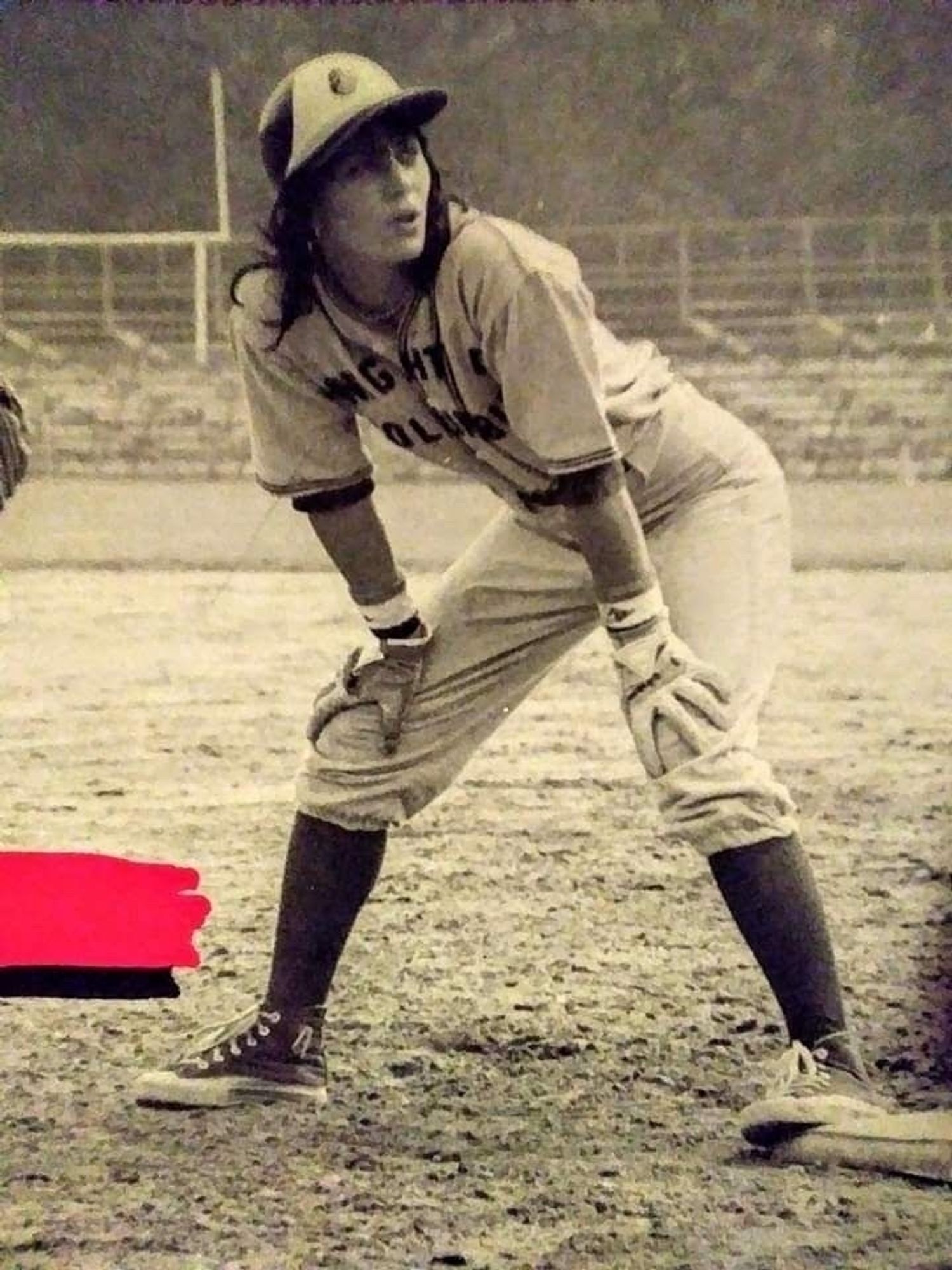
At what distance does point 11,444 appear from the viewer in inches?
53.7

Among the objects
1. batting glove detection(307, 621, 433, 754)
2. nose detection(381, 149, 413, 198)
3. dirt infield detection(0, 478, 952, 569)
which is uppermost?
nose detection(381, 149, 413, 198)

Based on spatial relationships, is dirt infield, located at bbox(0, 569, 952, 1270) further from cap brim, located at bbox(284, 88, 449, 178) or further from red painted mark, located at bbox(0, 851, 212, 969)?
cap brim, located at bbox(284, 88, 449, 178)

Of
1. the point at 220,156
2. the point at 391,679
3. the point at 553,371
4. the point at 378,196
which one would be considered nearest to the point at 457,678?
the point at 391,679

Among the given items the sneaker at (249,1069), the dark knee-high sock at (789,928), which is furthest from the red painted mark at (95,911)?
the dark knee-high sock at (789,928)

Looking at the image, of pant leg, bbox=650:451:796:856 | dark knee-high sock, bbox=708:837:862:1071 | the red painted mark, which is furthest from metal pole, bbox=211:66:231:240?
dark knee-high sock, bbox=708:837:862:1071

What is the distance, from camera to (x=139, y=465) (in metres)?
1.55

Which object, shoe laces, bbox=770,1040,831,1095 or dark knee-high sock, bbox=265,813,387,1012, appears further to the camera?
dark knee-high sock, bbox=265,813,387,1012

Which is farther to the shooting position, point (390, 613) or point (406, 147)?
point (390, 613)

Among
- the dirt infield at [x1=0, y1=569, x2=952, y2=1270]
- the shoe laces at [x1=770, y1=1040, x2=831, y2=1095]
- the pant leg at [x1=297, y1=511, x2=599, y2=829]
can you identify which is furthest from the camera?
the pant leg at [x1=297, y1=511, x2=599, y2=829]

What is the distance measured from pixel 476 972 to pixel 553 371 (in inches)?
24.2

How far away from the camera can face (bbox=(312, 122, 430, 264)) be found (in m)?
1.16

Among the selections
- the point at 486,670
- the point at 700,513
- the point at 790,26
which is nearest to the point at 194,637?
the point at 486,670

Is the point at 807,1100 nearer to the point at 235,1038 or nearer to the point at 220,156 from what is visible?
the point at 235,1038

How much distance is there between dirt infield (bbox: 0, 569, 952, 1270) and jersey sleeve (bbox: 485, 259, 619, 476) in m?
0.34
